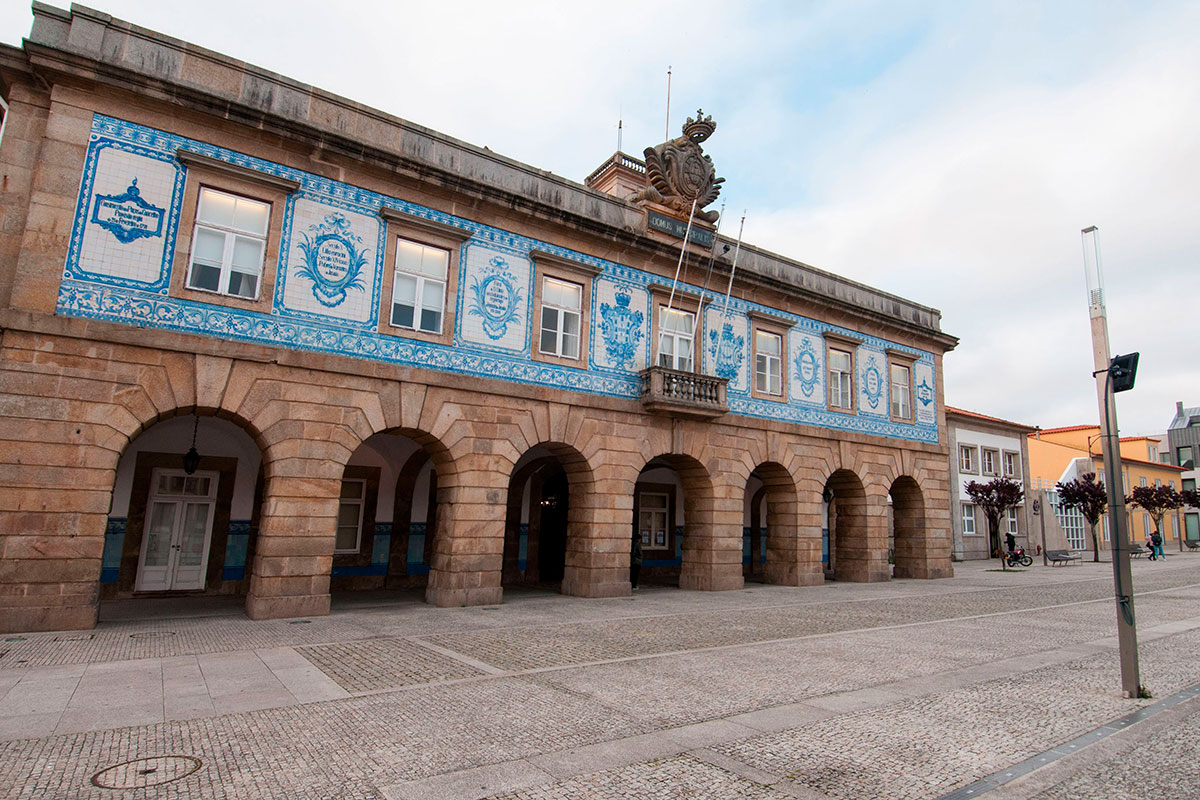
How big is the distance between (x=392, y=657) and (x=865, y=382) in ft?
56.2

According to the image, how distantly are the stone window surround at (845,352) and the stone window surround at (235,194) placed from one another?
14917 mm

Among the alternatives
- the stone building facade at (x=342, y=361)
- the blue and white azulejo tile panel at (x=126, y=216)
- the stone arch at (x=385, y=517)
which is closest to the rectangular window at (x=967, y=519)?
the stone building facade at (x=342, y=361)

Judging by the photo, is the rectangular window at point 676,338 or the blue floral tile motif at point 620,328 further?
the rectangular window at point 676,338

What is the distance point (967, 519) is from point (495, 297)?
28774mm

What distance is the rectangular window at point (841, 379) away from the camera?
2034 centimetres

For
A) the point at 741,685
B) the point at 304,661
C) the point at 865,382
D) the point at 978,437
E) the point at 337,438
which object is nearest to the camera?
the point at 741,685

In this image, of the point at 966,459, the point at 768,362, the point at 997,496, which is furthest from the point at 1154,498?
the point at 768,362

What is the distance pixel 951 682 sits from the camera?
7.44m

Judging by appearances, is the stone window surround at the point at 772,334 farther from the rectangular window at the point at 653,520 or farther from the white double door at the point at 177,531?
the white double door at the point at 177,531

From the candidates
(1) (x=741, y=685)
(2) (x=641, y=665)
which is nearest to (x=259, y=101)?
(2) (x=641, y=665)

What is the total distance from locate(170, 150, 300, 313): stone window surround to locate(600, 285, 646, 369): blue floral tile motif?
6.98 m

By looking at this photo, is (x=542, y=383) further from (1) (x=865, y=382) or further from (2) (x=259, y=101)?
(1) (x=865, y=382)

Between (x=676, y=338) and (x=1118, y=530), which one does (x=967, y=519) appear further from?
(x=1118, y=530)

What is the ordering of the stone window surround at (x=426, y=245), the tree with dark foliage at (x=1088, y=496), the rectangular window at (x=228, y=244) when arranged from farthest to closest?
the tree with dark foliage at (x=1088, y=496)
the stone window surround at (x=426, y=245)
the rectangular window at (x=228, y=244)
